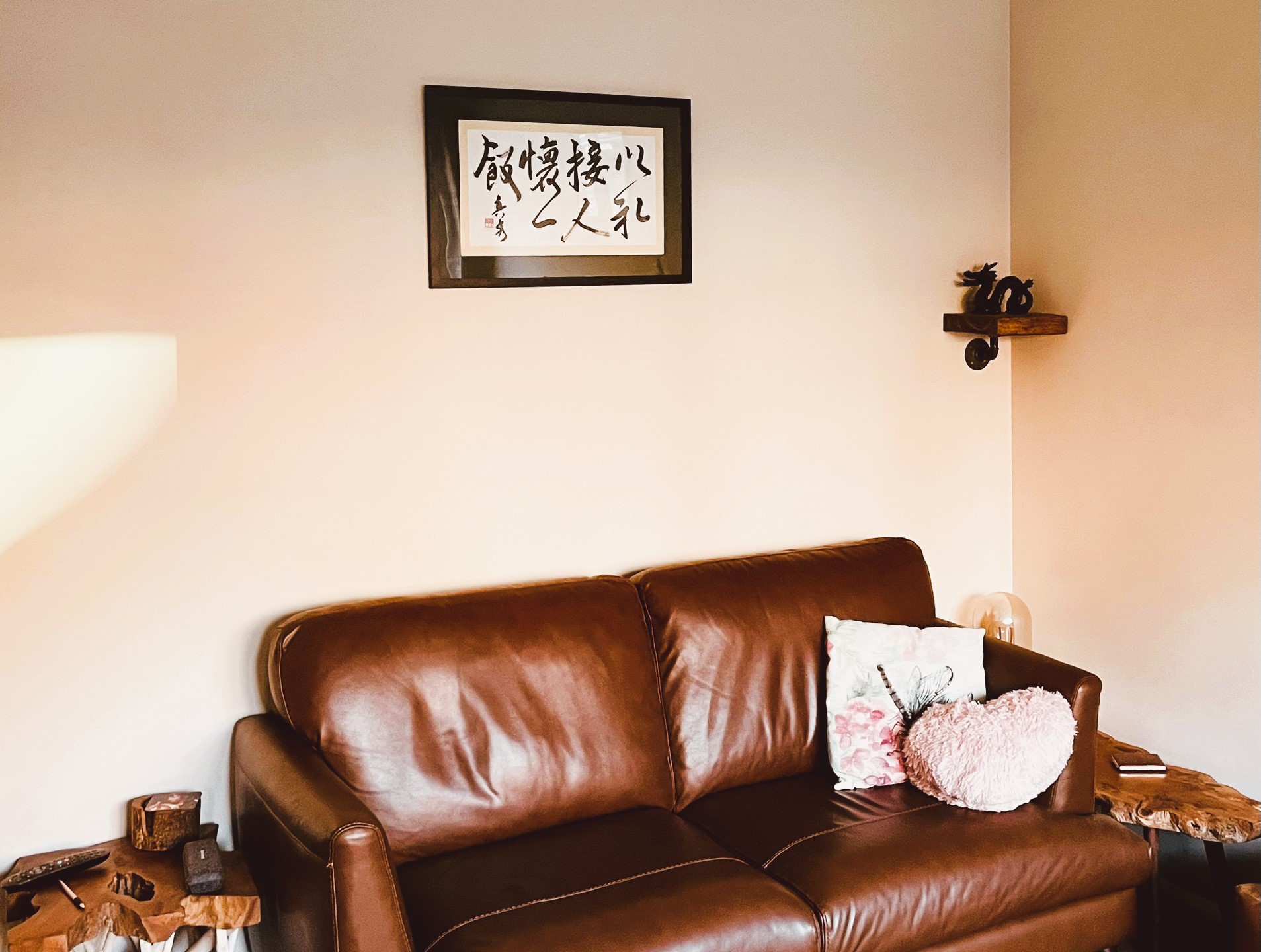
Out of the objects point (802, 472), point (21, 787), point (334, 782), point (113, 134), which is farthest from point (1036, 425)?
point (21, 787)

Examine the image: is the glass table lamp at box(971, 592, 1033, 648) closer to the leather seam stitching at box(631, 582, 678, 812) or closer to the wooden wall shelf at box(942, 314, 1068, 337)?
the wooden wall shelf at box(942, 314, 1068, 337)

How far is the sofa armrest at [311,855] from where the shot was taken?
1.81 m

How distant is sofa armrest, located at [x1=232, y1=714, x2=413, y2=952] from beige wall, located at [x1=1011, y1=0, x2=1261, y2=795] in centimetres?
208

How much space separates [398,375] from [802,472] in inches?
46.1

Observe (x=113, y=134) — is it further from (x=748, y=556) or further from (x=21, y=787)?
(x=748, y=556)

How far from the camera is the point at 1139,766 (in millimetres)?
2703

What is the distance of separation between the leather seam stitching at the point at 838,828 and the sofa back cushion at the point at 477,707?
1.20 feet

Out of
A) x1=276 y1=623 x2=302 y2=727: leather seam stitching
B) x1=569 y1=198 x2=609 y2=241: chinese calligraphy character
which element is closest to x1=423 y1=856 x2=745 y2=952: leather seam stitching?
x1=276 y1=623 x2=302 y2=727: leather seam stitching

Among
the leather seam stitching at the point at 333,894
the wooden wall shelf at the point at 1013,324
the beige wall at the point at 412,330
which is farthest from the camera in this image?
the wooden wall shelf at the point at 1013,324

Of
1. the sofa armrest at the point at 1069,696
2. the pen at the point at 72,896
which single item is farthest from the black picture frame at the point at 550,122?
the pen at the point at 72,896

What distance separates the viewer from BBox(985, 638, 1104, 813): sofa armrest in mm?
2443

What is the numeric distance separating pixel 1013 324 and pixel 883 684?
43.7 inches

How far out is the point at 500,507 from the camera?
2.80 m

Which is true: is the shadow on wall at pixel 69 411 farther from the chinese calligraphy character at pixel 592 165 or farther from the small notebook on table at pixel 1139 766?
the small notebook on table at pixel 1139 766
